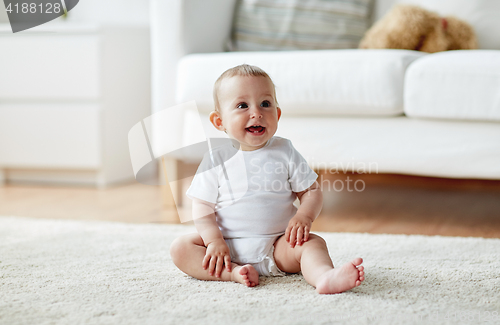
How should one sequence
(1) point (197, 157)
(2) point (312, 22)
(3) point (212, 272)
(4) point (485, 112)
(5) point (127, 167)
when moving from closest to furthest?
(3) point (212, 272) < (4) point (485, 112) < (1) point (197, 157) < (2) point (312, 22) < (5) point (127, 167)

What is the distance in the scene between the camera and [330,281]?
700 millimetres

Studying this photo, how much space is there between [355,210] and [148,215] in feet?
1.98

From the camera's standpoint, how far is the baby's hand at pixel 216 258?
79 cm

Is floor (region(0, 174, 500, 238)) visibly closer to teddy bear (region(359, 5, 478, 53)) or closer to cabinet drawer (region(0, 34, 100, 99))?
cabinet drawer (region(0, 34, 100, 99))

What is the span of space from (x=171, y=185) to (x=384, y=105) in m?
0.65

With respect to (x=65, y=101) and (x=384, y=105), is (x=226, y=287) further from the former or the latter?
(x=65, y=101)

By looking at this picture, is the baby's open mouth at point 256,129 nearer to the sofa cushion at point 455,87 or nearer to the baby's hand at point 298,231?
the baby's hand at point 298,231

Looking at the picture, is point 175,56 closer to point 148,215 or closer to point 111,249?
point 148,215

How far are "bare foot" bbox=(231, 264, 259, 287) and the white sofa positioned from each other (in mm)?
540

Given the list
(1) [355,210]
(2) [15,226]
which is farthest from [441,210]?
(2) [15,226]

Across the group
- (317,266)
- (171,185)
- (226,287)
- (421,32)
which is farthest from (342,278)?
(421,32)

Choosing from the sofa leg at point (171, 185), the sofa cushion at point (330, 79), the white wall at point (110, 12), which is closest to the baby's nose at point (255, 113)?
the sofa cushion at point (330, 79)

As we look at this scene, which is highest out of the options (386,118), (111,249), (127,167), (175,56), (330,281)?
(175,56)

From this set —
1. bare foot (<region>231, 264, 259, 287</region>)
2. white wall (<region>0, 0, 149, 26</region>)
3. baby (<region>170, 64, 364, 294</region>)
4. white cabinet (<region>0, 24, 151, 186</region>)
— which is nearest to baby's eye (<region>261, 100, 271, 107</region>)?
baby (<region>170, 64, 364, 294</region>)
